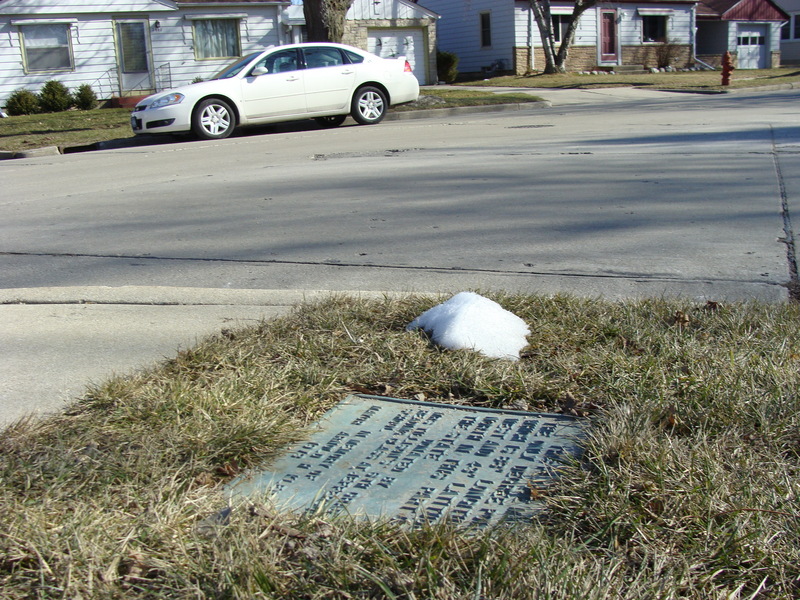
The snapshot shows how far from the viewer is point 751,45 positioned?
4297 centimetres

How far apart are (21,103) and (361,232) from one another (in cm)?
2123

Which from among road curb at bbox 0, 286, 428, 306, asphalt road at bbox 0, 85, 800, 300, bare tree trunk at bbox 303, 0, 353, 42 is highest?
bare tree trunk at bbox 303, 0, 353, 42

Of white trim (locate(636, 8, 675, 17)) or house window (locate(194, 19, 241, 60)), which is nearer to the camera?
house window (locate(194, 19, 241, 60))

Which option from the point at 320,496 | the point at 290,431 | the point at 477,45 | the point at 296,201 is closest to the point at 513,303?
the point at 290,431

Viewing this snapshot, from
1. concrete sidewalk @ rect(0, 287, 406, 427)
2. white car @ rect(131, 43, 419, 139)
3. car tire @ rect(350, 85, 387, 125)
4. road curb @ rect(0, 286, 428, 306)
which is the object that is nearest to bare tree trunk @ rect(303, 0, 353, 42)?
white car @ rect(131, 43, 419, 139)

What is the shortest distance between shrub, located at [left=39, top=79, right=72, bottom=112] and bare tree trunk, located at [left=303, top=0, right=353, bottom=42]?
9857mm

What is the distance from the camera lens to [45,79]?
84.4 feet

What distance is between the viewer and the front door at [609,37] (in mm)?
36719

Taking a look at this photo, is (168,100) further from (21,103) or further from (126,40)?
(126,40)

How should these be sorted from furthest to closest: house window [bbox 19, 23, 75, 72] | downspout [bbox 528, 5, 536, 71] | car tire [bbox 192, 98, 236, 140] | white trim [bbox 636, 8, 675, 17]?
white trim [bbox 636, 8, 675, 17] < downspout [bbox 528, 5, 536, 71] < house window [bbox 19, 23, 75, 72] < car tire [bbox 192, 98, 236, 140]

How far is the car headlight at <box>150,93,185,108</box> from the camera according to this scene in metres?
14.3

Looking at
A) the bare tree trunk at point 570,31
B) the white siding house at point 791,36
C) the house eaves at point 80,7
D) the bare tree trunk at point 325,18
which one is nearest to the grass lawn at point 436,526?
the bare tree trunk at point 325,18

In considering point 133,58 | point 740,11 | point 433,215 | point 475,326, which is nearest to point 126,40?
point 133,58

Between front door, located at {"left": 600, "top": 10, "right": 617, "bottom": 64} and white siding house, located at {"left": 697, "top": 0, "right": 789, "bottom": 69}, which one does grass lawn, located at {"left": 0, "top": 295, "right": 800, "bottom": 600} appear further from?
white siding house, located at {"left": 697, "top": 0, "right": 789, "bottom": 69}
